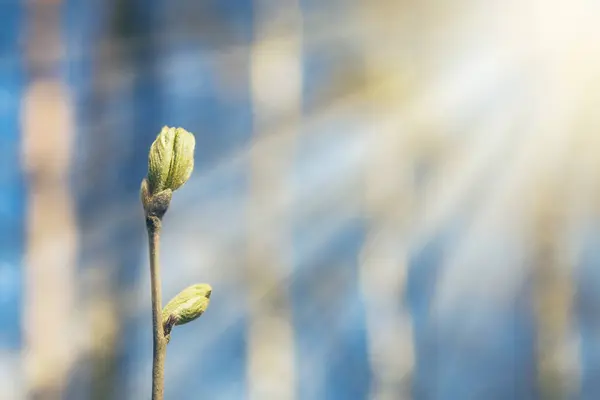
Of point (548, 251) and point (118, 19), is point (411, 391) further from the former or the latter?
point (118, 19)

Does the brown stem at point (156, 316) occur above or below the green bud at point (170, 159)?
below

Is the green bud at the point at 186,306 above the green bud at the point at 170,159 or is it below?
below

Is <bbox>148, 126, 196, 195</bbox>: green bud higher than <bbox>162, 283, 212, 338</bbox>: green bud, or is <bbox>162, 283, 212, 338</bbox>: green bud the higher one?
<bbox>148, 126, 196, 195</bbox>: green bud

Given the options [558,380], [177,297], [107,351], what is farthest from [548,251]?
[177,297]
